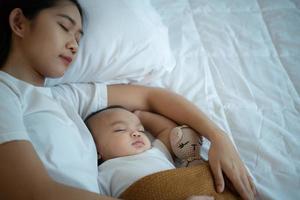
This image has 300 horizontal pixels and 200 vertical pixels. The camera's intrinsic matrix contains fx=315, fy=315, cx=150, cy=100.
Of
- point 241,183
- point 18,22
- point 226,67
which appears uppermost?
point 18,22

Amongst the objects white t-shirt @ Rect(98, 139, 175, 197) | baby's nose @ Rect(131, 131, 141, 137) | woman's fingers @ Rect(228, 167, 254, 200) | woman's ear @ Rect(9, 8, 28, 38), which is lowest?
woman's fingers @ Rect(228, 167, 254, 200)

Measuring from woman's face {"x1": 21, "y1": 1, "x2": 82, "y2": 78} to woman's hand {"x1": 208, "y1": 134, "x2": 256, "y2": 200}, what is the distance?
464 mm

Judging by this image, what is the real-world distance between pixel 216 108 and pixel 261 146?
19 centimetres

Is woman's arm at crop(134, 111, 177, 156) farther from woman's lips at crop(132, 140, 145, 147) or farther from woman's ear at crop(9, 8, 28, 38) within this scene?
woman's ear at crop(9, 8, 28, 38)

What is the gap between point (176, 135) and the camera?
90 centimetres

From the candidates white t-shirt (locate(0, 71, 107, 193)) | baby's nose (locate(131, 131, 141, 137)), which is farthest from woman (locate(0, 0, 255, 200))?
baby's nose (locate(131, 131, 141, 137))

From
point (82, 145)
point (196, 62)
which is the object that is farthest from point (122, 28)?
point (82, 145)

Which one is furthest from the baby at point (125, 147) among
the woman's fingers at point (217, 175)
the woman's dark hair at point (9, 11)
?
the woman's dark hair at point (9, 11)

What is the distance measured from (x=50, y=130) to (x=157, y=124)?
0.35m

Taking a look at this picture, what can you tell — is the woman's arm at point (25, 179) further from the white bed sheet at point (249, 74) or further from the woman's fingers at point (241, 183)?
the white bed sheet at point (249, 74)

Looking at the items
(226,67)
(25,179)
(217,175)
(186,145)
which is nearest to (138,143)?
(186,145)

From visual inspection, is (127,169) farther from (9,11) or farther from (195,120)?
(9,11)

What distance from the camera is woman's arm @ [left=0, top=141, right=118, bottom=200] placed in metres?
0.60

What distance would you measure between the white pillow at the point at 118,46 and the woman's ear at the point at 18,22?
0.17m
